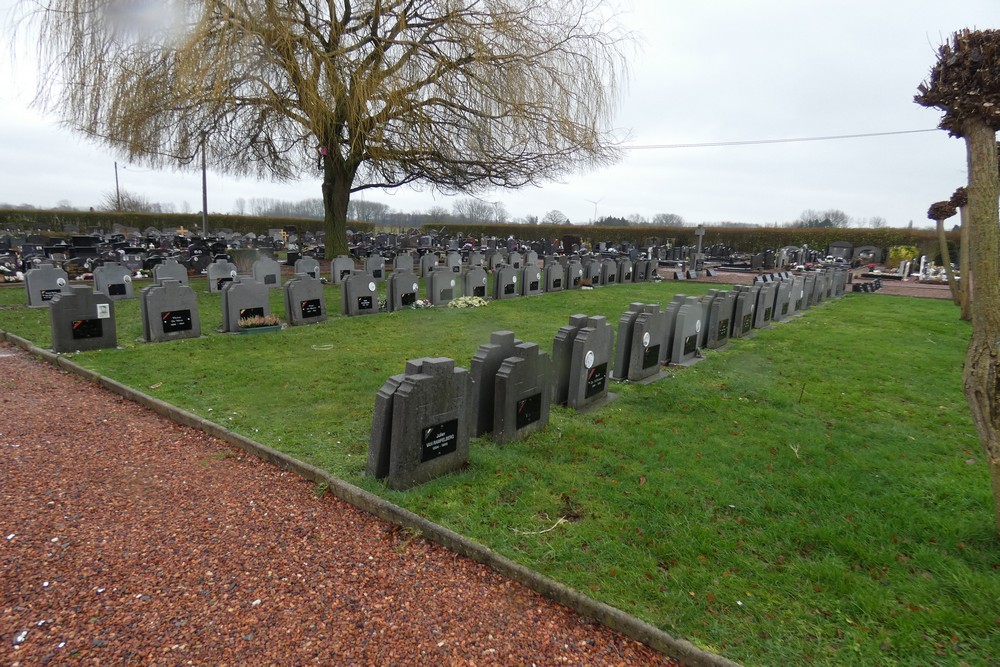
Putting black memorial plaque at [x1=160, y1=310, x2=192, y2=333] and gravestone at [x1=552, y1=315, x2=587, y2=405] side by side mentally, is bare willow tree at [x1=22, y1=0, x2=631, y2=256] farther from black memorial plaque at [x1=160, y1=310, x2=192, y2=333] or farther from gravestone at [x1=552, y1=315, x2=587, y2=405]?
gravestone at [x1=552, y1=315, x2=587, y2=405]

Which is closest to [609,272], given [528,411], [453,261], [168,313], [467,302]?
[453,261]

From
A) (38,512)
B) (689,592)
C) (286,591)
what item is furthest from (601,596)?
(38,512)

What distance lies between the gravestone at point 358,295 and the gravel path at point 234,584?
686cm

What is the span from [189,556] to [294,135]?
16.1 metres

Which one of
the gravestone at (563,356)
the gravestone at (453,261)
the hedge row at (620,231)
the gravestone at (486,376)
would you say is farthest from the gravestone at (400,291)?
the hedge row at (620,231)

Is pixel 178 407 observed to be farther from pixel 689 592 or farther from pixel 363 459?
pixel 689 592

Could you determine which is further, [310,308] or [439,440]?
[310,308]

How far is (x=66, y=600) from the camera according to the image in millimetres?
2592

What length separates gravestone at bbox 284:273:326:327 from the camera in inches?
376

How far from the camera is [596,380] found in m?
5.63

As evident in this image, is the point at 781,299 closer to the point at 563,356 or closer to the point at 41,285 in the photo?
the point at 563,356

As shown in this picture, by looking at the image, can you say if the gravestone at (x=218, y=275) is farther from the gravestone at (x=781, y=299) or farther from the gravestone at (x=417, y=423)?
the gravestone at (x=781, y=299)

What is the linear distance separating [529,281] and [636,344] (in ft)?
27.5

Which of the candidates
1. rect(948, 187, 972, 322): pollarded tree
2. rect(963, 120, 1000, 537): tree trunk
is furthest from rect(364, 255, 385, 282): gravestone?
rect(963, 120, 1000, 537): tree trunk
